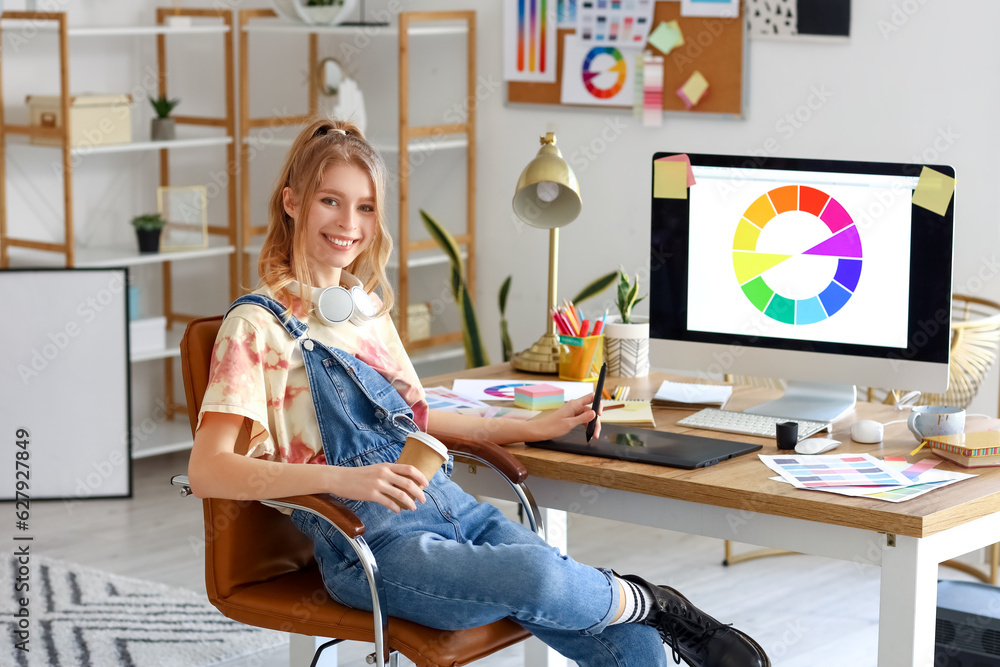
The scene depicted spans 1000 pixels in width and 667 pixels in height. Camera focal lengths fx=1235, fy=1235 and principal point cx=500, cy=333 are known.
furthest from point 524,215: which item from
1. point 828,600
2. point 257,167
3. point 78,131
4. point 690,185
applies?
point 257,167

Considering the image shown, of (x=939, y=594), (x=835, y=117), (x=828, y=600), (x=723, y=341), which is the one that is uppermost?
(x=835, y=117)

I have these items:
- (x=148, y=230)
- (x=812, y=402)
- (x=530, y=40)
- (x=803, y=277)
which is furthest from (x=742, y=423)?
(x=148, y=230)

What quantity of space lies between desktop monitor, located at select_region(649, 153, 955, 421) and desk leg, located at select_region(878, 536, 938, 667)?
50cm

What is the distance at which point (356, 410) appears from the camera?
2002mm

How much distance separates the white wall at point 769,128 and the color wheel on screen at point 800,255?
139cm

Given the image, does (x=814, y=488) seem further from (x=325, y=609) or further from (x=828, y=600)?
(x=828, y=600)

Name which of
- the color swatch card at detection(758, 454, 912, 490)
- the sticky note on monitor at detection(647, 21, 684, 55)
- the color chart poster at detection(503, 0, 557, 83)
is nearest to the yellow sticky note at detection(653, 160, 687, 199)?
the color swatch card at detection(758, 454, 912, 490)

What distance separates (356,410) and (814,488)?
0.73 metres

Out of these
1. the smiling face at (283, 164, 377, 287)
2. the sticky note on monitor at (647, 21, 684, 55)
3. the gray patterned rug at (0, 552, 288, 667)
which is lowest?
the gray patterned rug at (0, 552, 288, 667)

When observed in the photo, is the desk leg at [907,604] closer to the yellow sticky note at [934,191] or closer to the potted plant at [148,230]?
the yellow sticky note at [934,191]

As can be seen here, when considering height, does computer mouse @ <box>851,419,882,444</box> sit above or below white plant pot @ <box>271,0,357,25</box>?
below

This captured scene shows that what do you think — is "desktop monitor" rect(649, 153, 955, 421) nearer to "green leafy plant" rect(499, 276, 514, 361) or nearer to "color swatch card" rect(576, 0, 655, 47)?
"green leafy plant" rect(499, 276, 514, 361)

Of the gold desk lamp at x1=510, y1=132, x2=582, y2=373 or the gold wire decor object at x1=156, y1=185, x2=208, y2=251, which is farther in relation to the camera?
the gold wire decor object at x1=156, y1=185, x2=208, y2=251

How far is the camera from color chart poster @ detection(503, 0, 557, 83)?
4195mm
